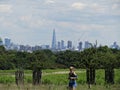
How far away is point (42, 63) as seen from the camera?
35.7 metres

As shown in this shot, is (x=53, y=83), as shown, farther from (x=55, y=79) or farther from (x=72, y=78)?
(x=72, y=78)

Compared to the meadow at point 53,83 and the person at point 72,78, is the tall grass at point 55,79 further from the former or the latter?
the person at point 72,78

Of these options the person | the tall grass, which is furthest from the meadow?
the person

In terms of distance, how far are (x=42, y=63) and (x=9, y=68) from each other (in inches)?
877

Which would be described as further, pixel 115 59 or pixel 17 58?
pixel 17 58

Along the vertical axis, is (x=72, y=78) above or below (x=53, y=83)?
above

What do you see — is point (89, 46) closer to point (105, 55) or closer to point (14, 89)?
point (105, 55)

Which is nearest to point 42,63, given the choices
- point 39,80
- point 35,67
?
point 35,67

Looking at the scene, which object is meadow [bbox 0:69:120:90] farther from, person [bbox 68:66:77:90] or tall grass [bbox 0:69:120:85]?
person [bbox 68:66:77:90]

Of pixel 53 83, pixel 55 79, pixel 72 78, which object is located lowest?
pixel 55 79

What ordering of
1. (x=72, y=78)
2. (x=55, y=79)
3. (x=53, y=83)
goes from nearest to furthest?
(x=72, y=78), (x=53, y=83), (x=55, y=79)

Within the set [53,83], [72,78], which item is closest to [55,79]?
[53,83]

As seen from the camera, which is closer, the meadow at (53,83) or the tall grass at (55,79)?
the meadow at (53,83)

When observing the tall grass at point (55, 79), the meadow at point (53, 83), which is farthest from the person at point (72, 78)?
the tall grass at point (55, 79)
